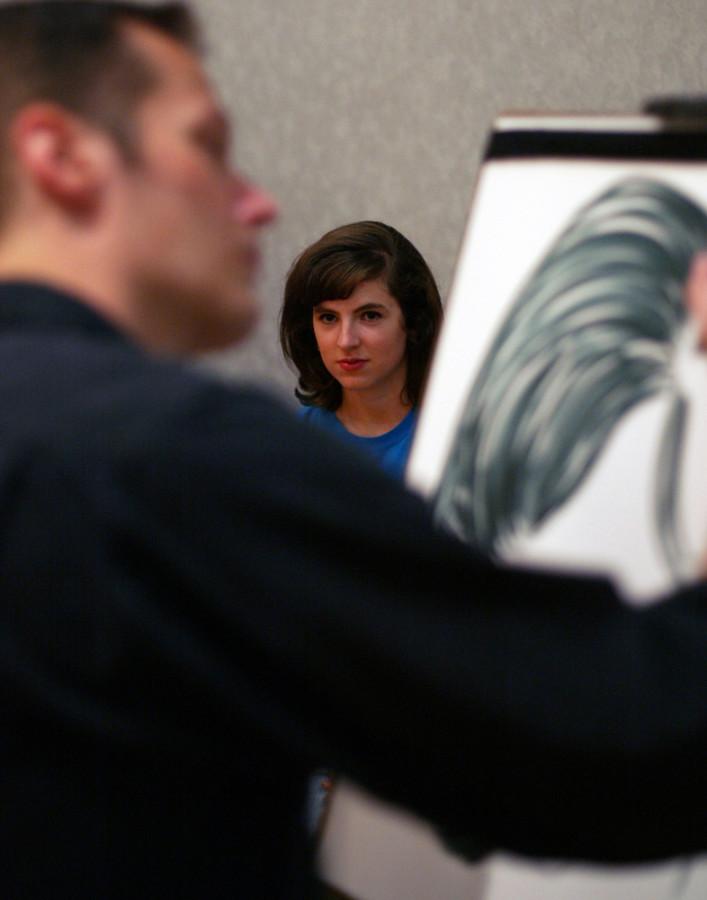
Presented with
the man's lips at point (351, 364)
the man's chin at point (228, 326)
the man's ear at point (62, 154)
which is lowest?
the man's chin at point (228, 326)

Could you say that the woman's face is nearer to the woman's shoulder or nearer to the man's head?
the woman's shoulder

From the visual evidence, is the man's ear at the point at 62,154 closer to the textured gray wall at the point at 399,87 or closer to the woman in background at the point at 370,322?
the woman in background at the point at 370,322

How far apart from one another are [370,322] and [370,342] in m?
0.04

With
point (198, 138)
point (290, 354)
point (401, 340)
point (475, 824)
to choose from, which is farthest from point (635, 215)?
point (290, 354)

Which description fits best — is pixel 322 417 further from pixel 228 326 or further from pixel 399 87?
pixel 228 326

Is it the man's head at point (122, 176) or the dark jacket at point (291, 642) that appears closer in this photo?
the dark jacket at point (291, 642)

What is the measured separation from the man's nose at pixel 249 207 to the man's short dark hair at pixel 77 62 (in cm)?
8

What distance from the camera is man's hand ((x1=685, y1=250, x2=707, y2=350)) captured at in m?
0.84

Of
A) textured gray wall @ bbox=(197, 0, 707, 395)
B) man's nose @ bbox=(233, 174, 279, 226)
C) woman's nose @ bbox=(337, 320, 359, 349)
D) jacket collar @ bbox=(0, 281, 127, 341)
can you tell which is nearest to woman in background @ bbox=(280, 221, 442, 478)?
woman's nose @ bbox=(337, 320, 359, 349)

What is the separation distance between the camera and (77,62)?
2.27 feet

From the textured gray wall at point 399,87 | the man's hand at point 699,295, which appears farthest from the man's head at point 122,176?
the textured gray wall at point 399,87

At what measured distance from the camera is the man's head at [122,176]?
2.17ft

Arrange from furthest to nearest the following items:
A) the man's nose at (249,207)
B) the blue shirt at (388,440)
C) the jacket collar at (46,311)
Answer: the blue shirt at (388,440), the man's nose at (249,207), the jacket collar at (46,311)

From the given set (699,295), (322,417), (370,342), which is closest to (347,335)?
(370,342)
